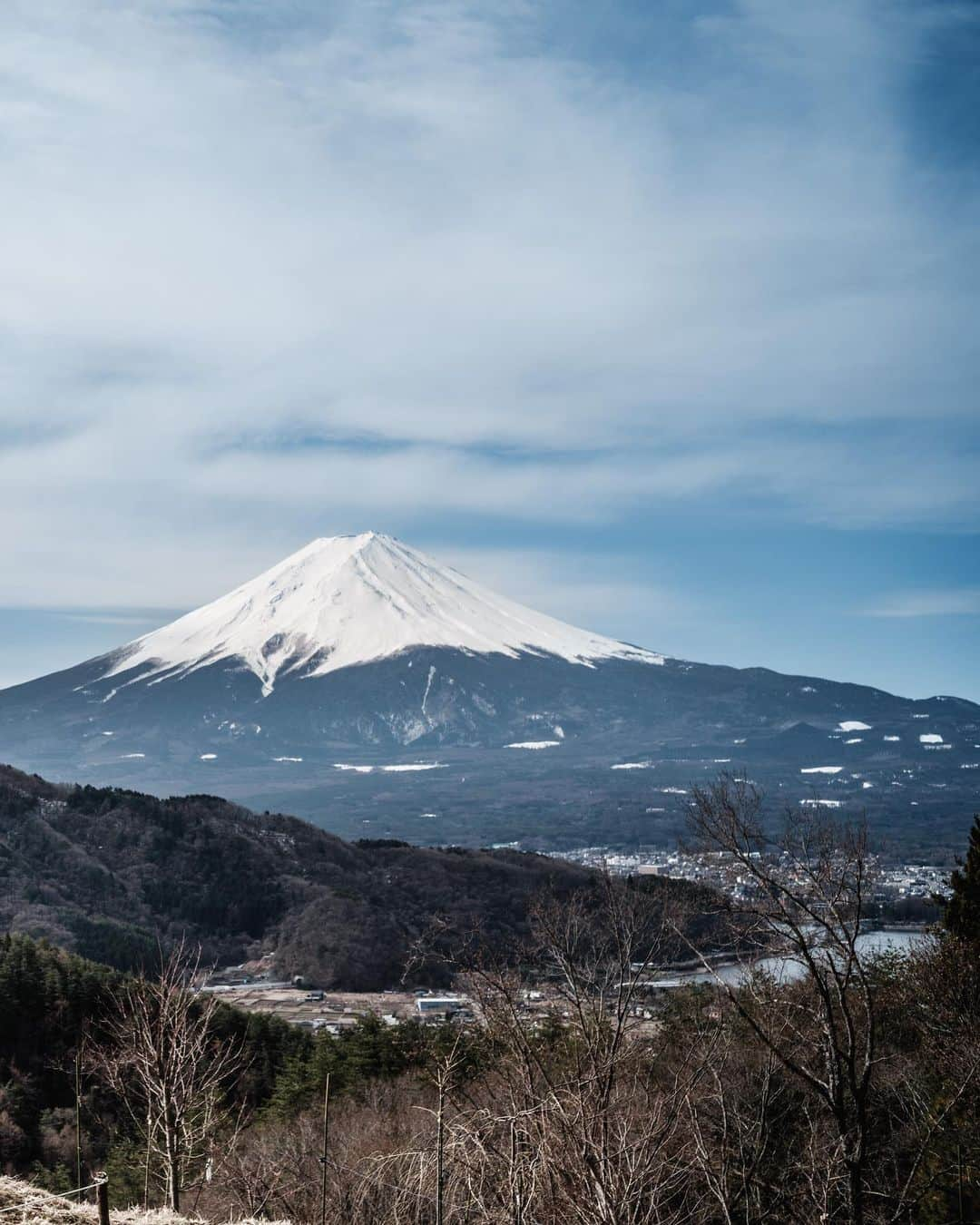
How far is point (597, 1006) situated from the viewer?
1561 cm

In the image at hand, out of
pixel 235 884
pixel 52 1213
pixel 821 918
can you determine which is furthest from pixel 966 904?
pixel 235 884

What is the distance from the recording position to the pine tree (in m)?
22.4

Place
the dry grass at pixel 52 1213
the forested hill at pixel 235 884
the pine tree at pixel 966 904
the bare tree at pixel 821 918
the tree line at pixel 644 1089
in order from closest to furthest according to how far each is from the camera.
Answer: the dry grass at pixel 52 1213, the bare tree at pixel 821 918, the tree line at pixel 644 1089, the pine tree at pixel 966 904, the forested hill at pixel 235 884

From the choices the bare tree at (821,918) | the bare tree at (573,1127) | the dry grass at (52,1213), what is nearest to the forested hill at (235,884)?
the bare tree at (573,1127)

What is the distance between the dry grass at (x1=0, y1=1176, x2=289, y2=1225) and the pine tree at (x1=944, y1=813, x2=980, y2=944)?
15770 millimetres

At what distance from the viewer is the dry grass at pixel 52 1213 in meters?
10.1

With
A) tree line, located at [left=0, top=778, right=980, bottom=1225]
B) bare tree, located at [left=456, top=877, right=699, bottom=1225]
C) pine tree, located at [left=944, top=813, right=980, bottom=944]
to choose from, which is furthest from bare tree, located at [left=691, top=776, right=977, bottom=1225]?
pine tree, located at [left=944, top=813, right=980, bottom=944]

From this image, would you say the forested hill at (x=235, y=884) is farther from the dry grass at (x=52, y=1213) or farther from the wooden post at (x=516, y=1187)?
the wooden post at (x=516, y=1187)

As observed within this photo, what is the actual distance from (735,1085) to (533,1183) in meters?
11.3

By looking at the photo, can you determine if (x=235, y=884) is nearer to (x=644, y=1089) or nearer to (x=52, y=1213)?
(x=644, y=1089)

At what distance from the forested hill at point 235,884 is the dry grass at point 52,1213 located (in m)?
58.3

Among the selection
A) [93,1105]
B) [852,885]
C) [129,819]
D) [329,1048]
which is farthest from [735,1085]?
[129,819]

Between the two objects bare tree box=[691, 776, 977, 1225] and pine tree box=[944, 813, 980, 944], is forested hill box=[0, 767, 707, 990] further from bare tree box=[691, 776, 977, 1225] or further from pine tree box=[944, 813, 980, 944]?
bare tree box=[691, 776, 977, 1225]

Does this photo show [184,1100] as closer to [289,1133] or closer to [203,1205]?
[203,1205]
